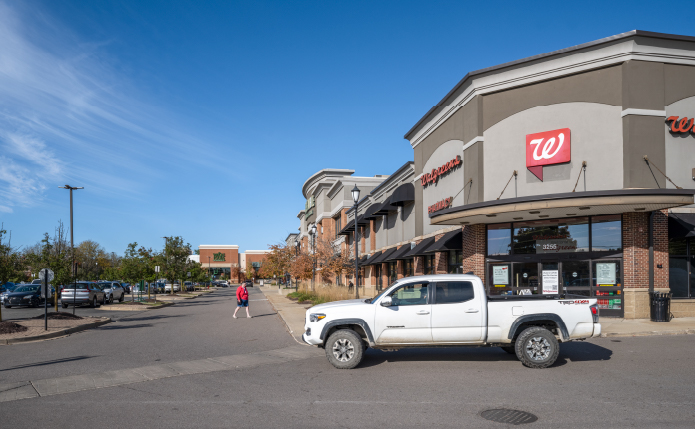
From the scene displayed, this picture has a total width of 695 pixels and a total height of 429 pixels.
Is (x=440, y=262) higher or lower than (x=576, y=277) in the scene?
higher

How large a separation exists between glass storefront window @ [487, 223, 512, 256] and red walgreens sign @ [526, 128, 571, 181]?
2.91 meters

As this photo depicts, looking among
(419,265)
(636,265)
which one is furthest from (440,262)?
(636,265)

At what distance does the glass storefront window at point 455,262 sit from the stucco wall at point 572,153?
4.34m

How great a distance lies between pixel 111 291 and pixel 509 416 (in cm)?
3580

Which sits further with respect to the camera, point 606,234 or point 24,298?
point 24,298

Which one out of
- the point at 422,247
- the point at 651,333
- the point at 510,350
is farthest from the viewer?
the point at 422,247

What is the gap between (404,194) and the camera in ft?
102

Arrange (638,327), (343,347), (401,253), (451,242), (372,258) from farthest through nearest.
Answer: (372,258)
(401,253)
(451,242)
(638,327)
(343,347)

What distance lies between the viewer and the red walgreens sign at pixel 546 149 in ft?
64.8

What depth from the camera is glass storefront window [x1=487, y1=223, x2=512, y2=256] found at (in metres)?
21.9

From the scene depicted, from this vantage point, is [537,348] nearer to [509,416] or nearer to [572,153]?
[509,416]

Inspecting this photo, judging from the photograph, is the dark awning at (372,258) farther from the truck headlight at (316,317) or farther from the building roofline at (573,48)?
the truck headlight at (316,317)

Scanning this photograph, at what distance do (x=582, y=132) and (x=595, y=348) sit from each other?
10223 mm

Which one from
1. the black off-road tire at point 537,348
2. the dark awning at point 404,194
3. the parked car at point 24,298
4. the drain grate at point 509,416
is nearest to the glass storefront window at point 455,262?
the dark awning at point 404,194
